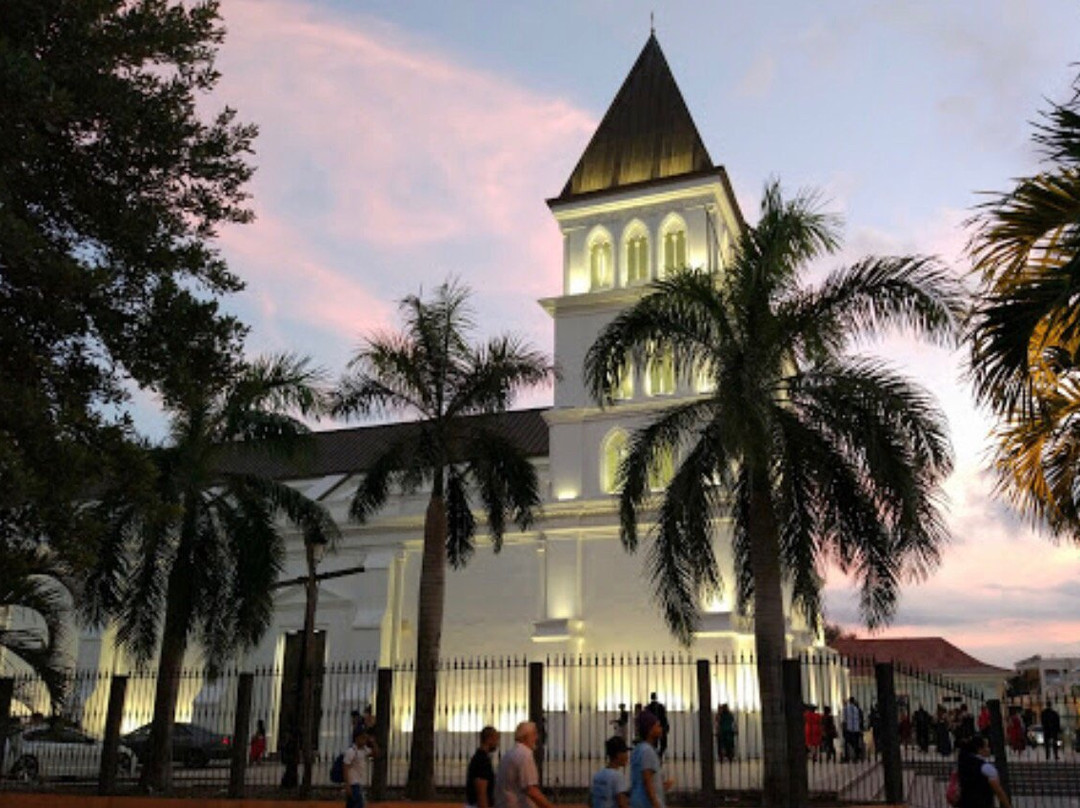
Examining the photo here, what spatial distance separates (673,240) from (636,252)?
130cm

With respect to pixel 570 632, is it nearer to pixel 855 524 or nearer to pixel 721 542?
pixel 721 542

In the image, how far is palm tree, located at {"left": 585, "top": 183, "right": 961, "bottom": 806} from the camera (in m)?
14.4

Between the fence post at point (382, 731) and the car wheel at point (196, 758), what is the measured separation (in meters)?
9.88

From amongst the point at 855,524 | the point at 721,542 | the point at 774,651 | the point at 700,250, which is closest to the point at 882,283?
the point at 855,524

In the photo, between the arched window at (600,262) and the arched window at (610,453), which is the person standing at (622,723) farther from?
the arched window at (600,262)

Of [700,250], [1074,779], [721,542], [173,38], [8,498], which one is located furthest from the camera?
[700,250]

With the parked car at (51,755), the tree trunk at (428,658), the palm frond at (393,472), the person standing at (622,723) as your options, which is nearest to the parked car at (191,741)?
the parked car at (51,755)

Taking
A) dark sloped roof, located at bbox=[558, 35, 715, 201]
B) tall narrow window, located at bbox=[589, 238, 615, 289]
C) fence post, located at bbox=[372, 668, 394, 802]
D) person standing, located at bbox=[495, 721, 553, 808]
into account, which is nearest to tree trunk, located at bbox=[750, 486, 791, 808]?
fence post, located at bbox=[372, 668, 394, 802]

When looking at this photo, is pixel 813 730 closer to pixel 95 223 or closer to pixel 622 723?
pixel 622 723

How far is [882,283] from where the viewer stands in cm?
1524

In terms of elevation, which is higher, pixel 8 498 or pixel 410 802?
pixel 8 498

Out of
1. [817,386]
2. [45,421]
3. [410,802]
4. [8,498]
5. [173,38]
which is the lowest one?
[410,802]

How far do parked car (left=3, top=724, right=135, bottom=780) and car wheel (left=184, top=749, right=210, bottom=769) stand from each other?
144cm

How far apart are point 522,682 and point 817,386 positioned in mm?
17955
